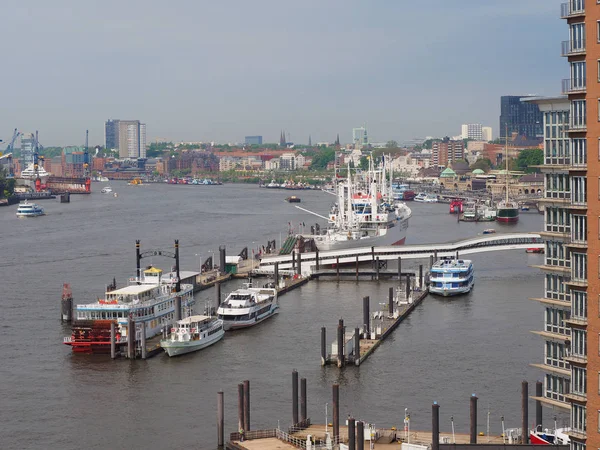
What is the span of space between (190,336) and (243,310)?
413 centimetres

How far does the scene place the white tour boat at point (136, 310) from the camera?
3158 centimetres

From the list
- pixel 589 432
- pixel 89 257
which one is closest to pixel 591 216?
pixel 589 432

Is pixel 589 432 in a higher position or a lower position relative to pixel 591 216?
lower

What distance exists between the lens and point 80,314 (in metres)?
32.5

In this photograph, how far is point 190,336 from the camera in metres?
31.4

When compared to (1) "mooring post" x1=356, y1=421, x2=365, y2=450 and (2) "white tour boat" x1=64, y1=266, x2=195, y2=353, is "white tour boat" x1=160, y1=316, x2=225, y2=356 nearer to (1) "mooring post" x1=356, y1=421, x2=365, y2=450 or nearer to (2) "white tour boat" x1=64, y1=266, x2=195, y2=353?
(2) "white tour boat" x1=64, y1=266, x2=195, y2=353

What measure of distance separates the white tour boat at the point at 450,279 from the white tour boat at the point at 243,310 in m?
8.11

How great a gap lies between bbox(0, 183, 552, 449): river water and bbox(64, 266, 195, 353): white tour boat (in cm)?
76

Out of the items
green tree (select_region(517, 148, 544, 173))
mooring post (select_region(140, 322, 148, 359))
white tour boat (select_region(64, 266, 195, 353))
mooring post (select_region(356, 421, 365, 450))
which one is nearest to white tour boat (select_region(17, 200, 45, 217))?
white tour boat (select_region(64, 266, 195, 353))

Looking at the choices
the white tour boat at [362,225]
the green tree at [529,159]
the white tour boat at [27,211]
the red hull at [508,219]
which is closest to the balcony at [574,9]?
the white tour boat at [362,225]

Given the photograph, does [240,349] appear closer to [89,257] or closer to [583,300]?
[583,300]

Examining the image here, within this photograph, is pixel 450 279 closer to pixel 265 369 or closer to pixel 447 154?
pixel 265 369

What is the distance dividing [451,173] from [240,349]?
127610mm

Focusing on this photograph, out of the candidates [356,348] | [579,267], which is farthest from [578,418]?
[356,348]
